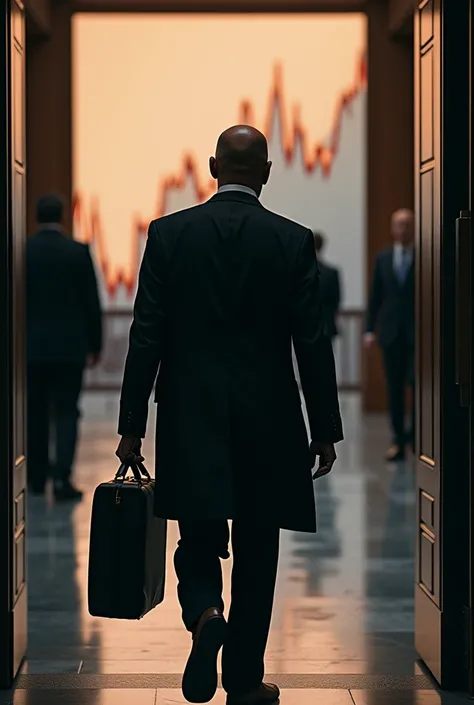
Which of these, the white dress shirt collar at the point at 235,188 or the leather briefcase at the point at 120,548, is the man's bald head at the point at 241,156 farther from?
the leather briefcase at the point at 120,548

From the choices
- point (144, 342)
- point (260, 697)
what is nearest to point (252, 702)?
point (260, 697)

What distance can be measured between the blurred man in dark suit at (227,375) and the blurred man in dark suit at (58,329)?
4.80 meters

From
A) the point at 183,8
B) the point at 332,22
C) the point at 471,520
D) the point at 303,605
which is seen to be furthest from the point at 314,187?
the point at 471,520

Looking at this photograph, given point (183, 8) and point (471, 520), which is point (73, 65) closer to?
point (183, 8)

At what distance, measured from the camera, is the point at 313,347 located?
4215mm

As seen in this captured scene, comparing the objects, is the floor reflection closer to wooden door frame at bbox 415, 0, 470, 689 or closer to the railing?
wooden door frame at bbox 415, 0, 470, 689

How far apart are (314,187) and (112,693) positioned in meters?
12.8

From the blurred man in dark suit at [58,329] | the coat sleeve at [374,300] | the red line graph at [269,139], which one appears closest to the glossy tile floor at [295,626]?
the blurred man in dark suit at [58,329]

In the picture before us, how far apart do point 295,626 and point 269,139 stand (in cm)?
1178

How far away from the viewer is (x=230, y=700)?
4395 millimetres

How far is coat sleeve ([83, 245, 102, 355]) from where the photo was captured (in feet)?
29.7

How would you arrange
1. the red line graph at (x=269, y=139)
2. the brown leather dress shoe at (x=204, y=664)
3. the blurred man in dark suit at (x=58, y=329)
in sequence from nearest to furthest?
1. the brown leather dress shoe at (x=204, y=664)
2. the blurred man in dark suit at (x=58, y=329)
3. the red line graph at (x=269, y=139)

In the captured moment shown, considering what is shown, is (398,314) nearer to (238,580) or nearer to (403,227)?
(403,227)

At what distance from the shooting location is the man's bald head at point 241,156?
4.30 m
